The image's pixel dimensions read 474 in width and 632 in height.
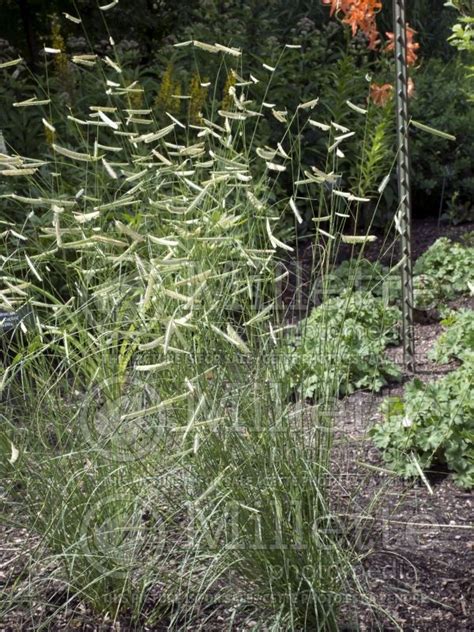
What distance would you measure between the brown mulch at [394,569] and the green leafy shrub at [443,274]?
63.6 inches

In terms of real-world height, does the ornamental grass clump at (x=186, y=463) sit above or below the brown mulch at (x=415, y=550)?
above

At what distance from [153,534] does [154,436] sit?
0.97 feet

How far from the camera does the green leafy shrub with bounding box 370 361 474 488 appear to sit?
3.17m

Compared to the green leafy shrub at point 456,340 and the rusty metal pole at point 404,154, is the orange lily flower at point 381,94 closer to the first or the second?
the rusty metal pole at point 404,154

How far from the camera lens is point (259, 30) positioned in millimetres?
7332

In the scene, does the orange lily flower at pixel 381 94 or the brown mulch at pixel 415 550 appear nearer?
the brown mulch at pixel 415 550

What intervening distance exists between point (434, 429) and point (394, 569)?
0.58m

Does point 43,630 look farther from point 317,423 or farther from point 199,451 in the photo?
point 317,423

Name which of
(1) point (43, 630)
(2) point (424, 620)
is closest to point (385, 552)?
(2) point (424, 620)

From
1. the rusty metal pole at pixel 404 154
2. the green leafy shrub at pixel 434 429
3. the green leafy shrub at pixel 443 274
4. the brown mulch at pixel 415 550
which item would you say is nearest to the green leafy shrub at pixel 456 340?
the rusty metal pole at pixel 404 154

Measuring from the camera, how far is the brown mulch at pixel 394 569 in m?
2.60

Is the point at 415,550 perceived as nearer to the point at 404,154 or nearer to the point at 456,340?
the point at 456,340

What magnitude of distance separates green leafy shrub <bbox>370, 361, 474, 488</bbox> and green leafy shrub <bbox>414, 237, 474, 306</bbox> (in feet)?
4.38

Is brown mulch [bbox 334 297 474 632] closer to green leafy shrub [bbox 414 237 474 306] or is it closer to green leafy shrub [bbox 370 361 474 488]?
green leafy shrub [bbox 370 361 474 488]
